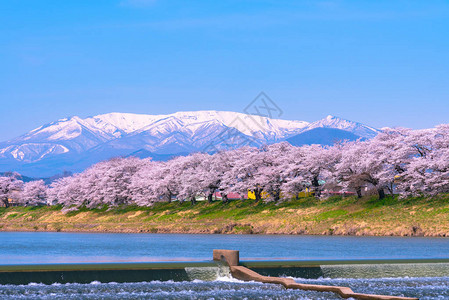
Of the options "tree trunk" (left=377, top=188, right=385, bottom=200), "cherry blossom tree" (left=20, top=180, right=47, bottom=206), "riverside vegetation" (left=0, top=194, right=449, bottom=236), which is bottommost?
"riverside vegetation" (left=0, top=194, right=449, bottom=236)

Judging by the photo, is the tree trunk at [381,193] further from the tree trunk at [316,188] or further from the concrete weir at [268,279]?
the concrete weir at [268,279]

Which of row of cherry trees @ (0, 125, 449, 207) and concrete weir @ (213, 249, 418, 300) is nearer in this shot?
concrete weir @ (213, 249, 418, 300)

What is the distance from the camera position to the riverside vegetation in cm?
7619

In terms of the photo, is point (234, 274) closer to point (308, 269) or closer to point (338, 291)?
point (308, 269)

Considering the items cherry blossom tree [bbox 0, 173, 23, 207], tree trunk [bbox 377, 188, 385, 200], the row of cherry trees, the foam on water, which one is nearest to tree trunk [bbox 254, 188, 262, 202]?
the row of cherry trees

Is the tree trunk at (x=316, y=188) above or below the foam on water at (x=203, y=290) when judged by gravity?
above

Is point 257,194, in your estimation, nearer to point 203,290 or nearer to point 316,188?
point 316,188

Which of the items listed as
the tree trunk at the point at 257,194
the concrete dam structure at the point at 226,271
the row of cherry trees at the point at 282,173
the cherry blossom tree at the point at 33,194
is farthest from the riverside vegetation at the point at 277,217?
the concrete dam structure at the point at 226,271

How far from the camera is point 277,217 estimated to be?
93312 mm

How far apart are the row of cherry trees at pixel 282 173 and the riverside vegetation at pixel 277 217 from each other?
2232mm

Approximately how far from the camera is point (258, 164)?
110m

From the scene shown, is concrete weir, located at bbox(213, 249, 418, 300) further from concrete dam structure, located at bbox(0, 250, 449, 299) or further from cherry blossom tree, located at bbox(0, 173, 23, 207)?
cherry blossom tree, located at bbox(0, 173, 23, 207)

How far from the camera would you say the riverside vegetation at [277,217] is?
76.2 metres

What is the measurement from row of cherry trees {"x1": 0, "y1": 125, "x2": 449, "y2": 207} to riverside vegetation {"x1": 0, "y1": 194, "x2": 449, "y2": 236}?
2232 mm
